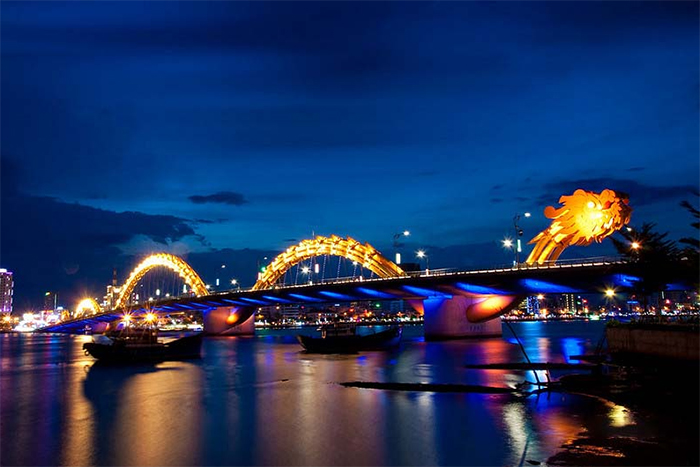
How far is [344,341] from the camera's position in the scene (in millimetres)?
64250

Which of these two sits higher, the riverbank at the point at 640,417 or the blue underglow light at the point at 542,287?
the blue underglow light at the point at 542,287

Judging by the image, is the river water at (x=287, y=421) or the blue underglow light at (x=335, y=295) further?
the blue underglow light at (x=335, y=295)

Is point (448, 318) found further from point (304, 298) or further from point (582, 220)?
point (304, 298)

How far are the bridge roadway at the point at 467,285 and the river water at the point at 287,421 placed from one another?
835 inches

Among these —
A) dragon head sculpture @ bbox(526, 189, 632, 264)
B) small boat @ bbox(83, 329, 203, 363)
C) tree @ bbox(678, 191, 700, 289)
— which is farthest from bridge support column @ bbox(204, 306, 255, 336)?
tree @ bbox(678, 191, 700, 289)

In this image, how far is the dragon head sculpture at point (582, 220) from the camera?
60.7 meters

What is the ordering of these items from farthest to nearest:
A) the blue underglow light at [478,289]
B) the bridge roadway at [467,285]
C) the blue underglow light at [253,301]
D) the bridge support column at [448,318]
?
the blue underglow light at [253,301] < the bridge support column at [448,318] < the blue underglow light at [478,289] < the bridge roadway at [467,285]

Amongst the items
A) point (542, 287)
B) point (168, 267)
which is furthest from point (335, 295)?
point (168, 267)

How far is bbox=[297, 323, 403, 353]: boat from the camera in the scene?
64.4m

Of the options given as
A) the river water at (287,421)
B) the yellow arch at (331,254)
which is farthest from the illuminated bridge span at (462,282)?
the river water at (287,421)

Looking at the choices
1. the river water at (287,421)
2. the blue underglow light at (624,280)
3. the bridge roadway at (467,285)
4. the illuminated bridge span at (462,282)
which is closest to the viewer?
the river water at (287,421)

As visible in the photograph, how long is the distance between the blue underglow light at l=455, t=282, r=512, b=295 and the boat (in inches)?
372

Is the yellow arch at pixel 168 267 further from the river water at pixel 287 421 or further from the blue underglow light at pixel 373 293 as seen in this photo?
the river water at pixel 287 421

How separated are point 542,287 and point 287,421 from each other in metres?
45.2
